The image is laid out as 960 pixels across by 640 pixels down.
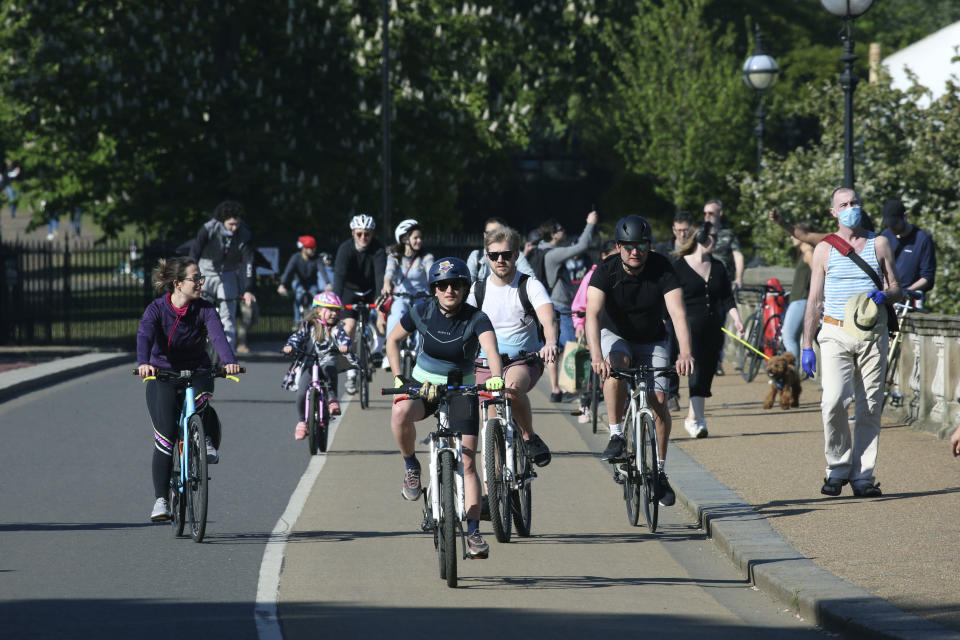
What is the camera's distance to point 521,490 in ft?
27.3

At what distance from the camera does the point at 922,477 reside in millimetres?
9844

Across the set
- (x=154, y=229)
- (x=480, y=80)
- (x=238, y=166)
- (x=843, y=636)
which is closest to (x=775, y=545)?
(x=843, y=636)

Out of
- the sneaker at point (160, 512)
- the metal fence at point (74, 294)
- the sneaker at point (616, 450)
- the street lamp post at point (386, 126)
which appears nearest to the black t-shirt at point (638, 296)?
the sneaker at point (616, 450)

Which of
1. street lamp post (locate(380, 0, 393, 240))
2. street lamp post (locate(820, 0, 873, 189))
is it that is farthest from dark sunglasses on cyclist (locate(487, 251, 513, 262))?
street lamp post (locate(380, 0, 393, 240))

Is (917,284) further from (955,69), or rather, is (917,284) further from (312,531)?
(955,69)

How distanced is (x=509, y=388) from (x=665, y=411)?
1.12 metres

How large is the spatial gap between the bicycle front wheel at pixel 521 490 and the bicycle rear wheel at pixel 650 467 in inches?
26.7

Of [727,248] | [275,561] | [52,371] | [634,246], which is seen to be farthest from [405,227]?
[275,561]

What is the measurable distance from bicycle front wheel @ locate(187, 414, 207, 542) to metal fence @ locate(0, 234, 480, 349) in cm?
1687

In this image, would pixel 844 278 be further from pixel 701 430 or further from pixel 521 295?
pixel 701 430

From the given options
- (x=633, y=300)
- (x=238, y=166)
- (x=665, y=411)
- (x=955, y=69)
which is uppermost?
(x=955, y=69)

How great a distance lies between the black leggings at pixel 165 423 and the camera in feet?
28.1

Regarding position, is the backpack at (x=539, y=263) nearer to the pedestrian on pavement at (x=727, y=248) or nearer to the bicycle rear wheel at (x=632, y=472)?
the pedestrian on pavement at (x=727, y=248)

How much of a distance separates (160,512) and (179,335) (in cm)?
100
